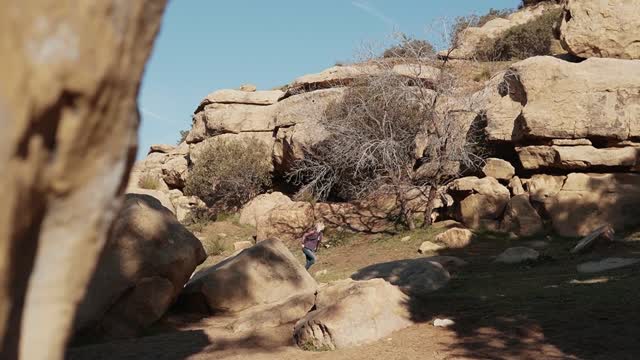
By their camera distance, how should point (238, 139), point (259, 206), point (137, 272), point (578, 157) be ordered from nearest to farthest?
1. point (137, 272)
2. point (578, 157)
3. point (259, 206)
4. point (238, 139)

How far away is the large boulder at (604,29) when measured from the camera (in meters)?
19.0

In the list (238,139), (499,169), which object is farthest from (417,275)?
(238,139)

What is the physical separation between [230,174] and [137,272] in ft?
52.8

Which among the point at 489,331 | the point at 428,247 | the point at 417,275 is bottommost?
the point at 428,247

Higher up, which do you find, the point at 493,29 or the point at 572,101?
the point at 493,29

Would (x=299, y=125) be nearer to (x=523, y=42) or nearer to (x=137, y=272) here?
(x=523, y=42)

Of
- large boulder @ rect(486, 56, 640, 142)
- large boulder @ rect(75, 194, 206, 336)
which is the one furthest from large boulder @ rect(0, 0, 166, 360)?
large boulder @ rect(486, 56, 640, 142)

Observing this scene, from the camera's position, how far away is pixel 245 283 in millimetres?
10469

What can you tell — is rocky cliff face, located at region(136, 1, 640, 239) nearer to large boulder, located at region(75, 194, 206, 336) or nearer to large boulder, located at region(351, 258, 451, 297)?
large boulder, located at region(351, 258, 451, 297)

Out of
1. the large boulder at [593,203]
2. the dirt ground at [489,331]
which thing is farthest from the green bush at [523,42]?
the dirt ground at [489,331]

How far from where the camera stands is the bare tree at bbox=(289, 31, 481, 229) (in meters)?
19.7

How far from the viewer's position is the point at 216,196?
26125 mm

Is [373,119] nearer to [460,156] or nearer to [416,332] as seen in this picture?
[460,156]

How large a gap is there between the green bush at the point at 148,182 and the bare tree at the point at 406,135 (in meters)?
9.32
